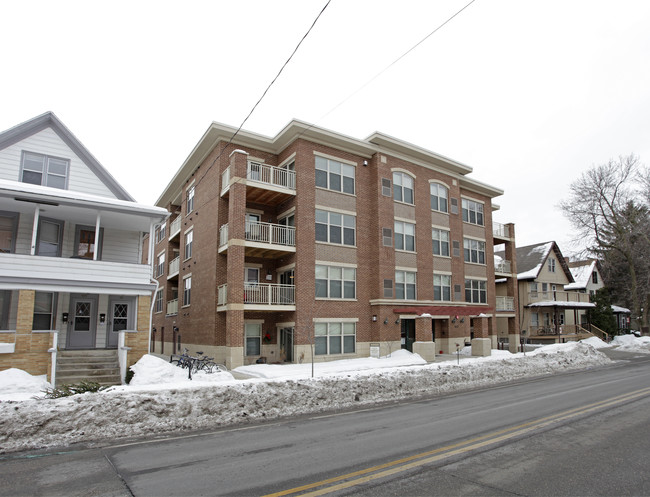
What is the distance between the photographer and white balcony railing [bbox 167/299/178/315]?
3002cm

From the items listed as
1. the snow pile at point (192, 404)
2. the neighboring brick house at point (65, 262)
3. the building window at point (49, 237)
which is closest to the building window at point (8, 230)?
the neighboring brick house at point (65, 262)

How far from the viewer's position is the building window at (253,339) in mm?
22922

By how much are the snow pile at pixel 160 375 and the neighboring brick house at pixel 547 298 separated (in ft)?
103

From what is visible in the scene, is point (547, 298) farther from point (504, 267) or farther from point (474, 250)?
point (474, 250)

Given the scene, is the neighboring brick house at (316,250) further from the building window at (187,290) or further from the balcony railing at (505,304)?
the balcony railing at (505,304)

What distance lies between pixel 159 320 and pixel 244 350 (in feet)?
46.7

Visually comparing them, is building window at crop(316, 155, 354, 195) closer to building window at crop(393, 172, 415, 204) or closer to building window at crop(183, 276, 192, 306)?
building window at crop(393, 172, 415, 204)

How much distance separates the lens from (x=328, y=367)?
19453 mm

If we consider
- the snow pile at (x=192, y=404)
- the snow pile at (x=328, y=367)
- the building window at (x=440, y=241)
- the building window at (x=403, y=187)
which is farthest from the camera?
the building window at (x=440, y=241)

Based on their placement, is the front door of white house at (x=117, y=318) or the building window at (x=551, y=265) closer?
the front door of white house at (x=117, y=318)

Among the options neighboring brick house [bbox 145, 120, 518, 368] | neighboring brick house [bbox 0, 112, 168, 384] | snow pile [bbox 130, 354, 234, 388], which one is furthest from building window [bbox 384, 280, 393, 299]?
neighboring brick house [bbox 0, 112, 168, 384]

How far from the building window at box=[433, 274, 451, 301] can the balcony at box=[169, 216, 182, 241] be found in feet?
57.6

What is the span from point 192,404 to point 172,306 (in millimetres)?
20943

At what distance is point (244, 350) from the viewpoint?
22.6 meters
